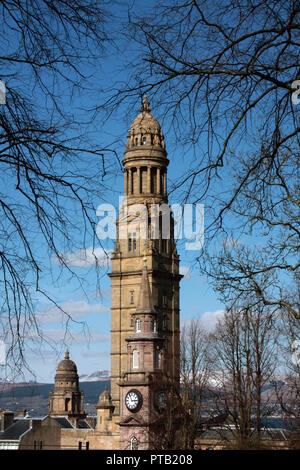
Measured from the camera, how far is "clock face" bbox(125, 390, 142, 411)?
2180 inches

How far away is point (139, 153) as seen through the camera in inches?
3105

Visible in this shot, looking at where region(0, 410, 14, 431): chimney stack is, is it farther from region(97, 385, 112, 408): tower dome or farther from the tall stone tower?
the tall stone tower

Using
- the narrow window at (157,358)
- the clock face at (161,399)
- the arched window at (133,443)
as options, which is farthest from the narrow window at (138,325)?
the arched window at (133,443)

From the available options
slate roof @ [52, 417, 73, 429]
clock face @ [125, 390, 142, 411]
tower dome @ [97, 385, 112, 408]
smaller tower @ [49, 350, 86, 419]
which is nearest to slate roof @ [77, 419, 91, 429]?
smaller tower @ [49, 350, 86, 419]

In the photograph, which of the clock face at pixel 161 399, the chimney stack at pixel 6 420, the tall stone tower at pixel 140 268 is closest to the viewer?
the clock face at pixel 161 399

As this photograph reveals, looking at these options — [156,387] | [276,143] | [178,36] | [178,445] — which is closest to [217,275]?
[276,143]

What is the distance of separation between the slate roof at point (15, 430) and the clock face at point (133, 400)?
701 inches

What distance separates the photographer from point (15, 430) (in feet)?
236

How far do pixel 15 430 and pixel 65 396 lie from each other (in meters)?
31.6

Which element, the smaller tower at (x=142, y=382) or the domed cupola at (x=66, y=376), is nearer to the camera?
the smaller tower at (x=142, y=382)

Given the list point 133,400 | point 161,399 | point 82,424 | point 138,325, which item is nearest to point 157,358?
point 138,325

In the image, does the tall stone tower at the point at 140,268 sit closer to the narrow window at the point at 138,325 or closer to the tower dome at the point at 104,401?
the tower dome at the point at 104,401

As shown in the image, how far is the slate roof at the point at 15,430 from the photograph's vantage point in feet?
229
